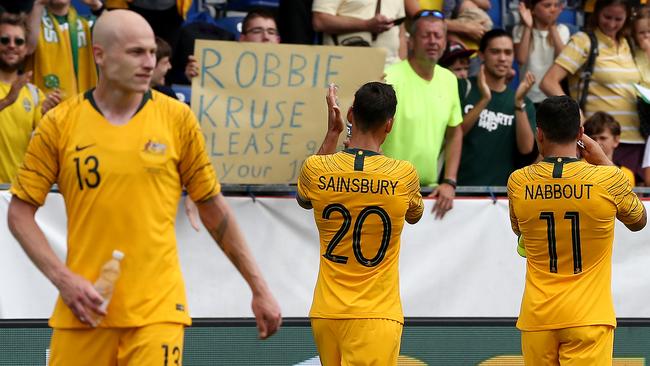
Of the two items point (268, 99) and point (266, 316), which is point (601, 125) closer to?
point (268, 99)

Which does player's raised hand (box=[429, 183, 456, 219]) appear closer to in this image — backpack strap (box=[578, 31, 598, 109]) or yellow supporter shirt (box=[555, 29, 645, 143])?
yellow supporter shirt (box=[555, 29, 645, 143])

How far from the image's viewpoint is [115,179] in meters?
5.39

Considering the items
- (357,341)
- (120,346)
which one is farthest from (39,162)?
(357,341)

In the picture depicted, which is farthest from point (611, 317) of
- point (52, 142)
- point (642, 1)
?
point (642, 1)

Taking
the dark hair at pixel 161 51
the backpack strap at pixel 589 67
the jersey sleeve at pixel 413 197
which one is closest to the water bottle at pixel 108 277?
the jersey sleeve at pixel 413 197

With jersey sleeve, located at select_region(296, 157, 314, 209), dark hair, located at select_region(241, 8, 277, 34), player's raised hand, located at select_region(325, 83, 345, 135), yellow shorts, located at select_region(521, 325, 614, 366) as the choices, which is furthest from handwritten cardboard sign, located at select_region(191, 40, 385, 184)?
yellow shorts, located at select_region(521, 325, 614, 366)

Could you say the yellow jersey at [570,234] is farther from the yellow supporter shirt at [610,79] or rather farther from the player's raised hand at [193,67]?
the yellow supporter shirt at [610,79]

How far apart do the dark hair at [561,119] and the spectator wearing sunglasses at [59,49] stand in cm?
450

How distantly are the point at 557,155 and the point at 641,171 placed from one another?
3936 millimetres

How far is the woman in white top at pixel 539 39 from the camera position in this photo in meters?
11.6

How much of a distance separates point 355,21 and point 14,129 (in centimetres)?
297

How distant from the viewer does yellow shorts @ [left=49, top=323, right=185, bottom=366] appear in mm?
5391

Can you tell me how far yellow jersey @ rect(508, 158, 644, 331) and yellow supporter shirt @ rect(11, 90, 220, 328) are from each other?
2.31 meters

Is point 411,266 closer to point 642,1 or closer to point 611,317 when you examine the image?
point 611,317
